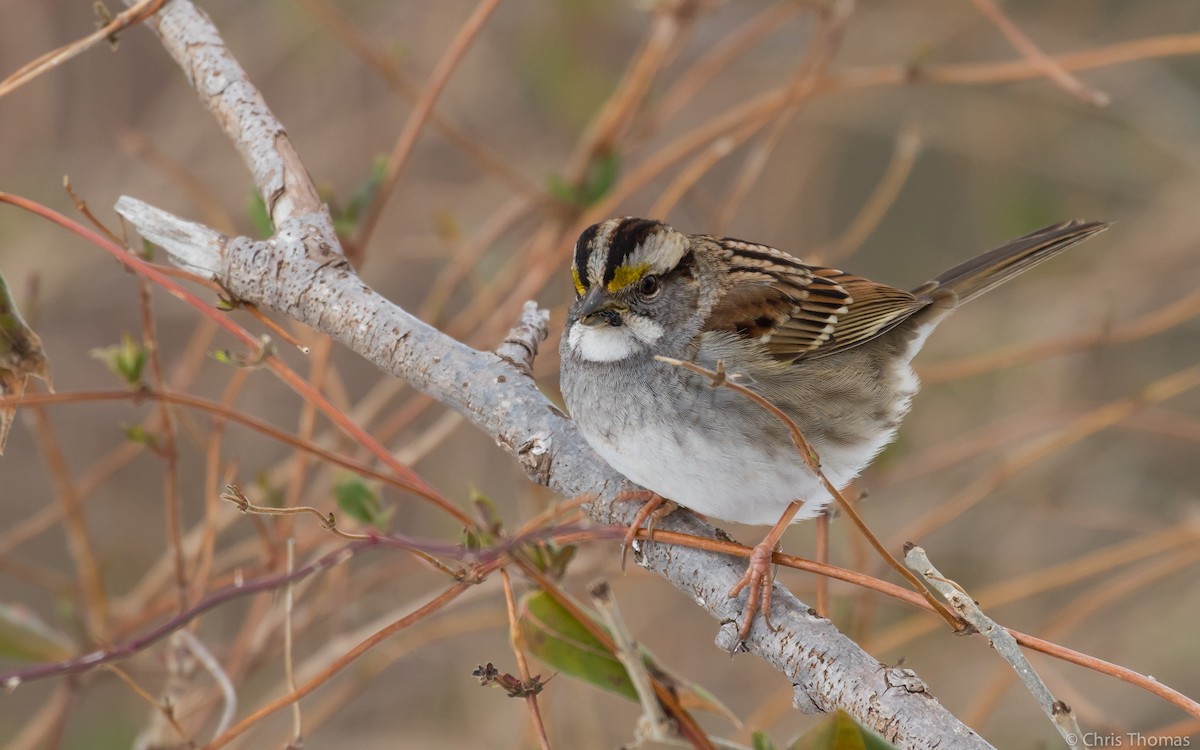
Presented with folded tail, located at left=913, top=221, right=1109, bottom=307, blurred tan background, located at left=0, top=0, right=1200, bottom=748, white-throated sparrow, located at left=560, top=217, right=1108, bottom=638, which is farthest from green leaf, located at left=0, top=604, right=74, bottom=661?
folded tail, located at left=913, top=221, right=1109, bottom=307

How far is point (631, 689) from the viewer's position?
228 cm

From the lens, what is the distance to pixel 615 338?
2.82m

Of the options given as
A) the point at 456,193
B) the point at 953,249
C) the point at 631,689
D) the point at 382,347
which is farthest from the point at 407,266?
the point at 631,689

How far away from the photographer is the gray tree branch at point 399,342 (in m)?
2.24

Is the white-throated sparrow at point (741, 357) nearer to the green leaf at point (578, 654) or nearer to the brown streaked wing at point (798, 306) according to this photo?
the brown streaked wing at point (798, 306)

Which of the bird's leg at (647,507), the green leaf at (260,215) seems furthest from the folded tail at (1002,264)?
the green leaf at (260,215)

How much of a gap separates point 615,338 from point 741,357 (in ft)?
1.11

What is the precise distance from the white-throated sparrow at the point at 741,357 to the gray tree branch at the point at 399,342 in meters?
0.08

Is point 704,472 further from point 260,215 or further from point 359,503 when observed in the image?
point 260,215

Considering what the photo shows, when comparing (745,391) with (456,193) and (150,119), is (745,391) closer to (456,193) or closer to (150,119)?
(456,193)

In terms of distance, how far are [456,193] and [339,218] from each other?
2.38 metres

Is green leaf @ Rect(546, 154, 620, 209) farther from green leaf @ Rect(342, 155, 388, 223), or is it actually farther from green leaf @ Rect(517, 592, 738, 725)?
green leaf @ Rect(517, 592, 738, 725)

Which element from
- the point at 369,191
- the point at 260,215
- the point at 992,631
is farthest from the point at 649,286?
the point at 992,631

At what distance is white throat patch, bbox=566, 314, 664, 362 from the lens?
9.14 ft
